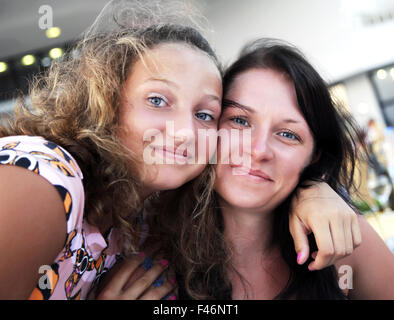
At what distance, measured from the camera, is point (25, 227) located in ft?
1.60

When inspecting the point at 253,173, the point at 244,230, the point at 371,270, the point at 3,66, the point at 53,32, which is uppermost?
the point at 53,32

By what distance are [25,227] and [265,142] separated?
59 cm

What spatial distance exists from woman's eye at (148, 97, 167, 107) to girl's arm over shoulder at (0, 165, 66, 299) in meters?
0.34

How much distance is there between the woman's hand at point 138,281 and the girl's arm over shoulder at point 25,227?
0.29 m

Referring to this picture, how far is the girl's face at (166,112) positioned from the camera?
2.56 feet

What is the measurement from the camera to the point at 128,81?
848mm

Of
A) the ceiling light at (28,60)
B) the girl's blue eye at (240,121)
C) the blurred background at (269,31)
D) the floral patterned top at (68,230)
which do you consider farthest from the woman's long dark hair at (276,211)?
the ceiling light at (28,60)

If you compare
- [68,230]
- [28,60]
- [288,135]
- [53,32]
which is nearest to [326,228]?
[288,135]

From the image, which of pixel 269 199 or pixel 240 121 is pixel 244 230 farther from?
pixel 240 121

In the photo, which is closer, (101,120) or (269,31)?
(101,120)

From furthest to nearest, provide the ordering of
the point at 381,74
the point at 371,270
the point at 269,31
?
the point at 381,74, the point at 269,31, the point at 371,270

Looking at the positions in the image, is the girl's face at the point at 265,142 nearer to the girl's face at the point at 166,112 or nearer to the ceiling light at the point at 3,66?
the girl's face at the point at 166,112

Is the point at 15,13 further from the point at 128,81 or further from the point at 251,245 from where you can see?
the point at 251,245
